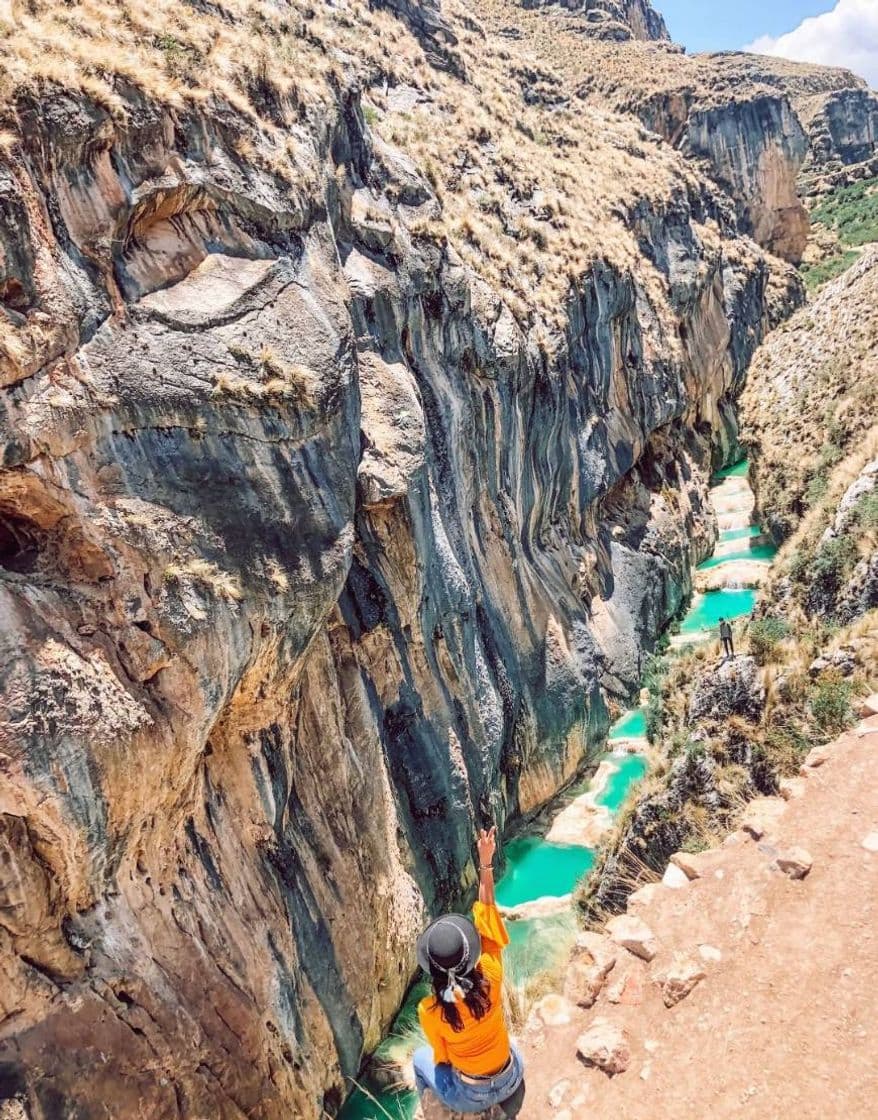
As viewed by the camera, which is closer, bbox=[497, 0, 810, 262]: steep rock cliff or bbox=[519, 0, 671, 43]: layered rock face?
bbox=[497, 0, 810, 262]: steep rock cliff

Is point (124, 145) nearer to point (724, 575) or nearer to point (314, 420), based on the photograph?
point (314, 420)

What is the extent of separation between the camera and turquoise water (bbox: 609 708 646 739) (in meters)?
20.6

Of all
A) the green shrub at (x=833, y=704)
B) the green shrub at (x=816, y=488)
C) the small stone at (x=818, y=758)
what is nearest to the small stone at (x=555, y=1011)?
the small stone at (x=818, y=758)

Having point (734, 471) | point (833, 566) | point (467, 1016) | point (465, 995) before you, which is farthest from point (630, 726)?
point (734, 471)

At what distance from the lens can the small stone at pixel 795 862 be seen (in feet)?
20.6

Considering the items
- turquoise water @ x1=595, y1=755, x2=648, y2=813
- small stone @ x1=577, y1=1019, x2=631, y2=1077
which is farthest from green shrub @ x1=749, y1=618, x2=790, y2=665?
small stone @ x1=577, y1=1019, x2=631, y2=1077

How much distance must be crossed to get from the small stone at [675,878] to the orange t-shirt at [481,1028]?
272 centimetres

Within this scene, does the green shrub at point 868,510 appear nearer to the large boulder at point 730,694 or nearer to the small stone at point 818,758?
the large boulder at point 730,694

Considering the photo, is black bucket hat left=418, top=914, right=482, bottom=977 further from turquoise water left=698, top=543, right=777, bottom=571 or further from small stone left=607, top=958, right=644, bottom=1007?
turquoise water left=698, top=543, right=777, bottom=571

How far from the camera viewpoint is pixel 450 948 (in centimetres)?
427

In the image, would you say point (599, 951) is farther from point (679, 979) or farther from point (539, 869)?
point (539, 869)

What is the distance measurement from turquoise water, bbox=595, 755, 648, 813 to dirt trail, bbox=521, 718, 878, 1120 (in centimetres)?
1151

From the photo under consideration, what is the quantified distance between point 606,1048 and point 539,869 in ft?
37.8

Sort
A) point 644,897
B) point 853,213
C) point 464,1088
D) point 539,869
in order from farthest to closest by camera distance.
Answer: point 853,213
point 539,869
point 644,897
point 464,1088
